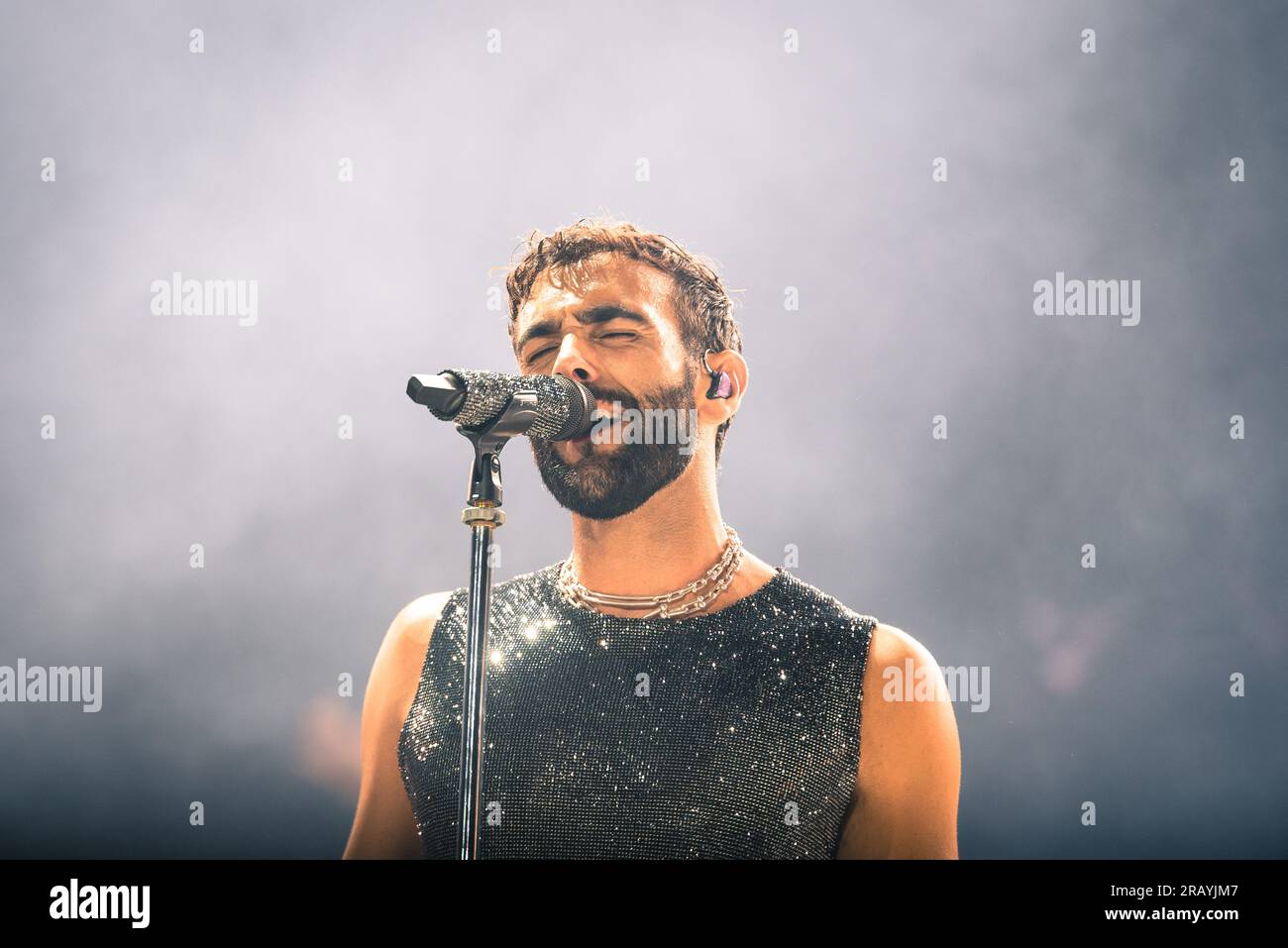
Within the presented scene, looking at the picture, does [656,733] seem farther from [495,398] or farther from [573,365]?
[495,398]

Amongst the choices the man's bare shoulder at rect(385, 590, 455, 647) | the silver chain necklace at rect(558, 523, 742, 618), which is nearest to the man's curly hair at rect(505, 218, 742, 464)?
the silver chain necklace at rect(558, 523, 742, 618)

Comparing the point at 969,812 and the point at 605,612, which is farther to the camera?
the point at 969,812

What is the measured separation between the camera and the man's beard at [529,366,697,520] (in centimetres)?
242

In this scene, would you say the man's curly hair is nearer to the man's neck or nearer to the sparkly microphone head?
the man's neck

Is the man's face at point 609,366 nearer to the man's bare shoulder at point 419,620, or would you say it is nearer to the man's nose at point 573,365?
the man's nose at point 573,365

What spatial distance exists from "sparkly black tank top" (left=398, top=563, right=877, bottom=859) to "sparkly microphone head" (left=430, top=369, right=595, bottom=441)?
2.27 ft

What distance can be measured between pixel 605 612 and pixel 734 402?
563mm

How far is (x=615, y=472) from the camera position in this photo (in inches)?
95.4

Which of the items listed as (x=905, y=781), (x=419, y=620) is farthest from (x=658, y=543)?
(x=905, y=781)

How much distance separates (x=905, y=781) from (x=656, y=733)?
0.49 metres

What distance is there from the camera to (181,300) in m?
3.36
